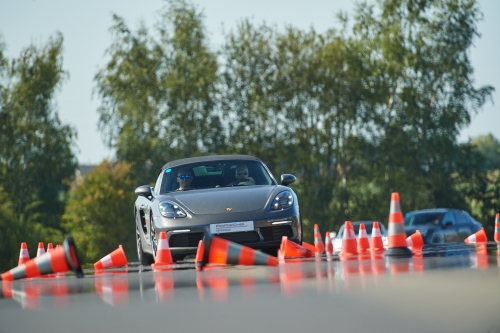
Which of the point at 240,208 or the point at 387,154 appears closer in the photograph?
the point at 240,208

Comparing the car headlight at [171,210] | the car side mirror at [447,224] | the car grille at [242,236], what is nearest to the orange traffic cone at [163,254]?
the car headlight at [171,210]

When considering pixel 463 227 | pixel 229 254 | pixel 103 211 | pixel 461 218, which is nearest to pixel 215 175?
pixel 229 254

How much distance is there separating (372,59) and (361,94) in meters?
2.21

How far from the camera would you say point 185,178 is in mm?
15117

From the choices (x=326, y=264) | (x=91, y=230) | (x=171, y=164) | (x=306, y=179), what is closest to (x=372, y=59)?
(x=306, y=179)

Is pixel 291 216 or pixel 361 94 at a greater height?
pixel 361 94

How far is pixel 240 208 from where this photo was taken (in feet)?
44.1

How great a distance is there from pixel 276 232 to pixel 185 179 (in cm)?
216

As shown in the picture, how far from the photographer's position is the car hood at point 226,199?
44.2ft

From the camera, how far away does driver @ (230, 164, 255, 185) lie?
15047 mm

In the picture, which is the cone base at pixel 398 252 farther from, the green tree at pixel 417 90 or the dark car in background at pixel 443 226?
the green tree at pixel 417 90

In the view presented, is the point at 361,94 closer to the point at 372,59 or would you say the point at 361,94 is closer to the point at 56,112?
the point at 372,59

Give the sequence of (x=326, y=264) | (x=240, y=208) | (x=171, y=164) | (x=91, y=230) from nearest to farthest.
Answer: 1. (x=326, y=264)
2. (x=240, y=208)
3. (x=171, y=164)
4. (x=91, y=230)

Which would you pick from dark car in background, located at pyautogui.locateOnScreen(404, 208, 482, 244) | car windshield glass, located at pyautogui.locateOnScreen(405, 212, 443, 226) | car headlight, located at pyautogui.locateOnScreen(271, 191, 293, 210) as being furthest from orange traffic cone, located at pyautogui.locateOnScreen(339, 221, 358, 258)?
car windshield glass, located at pyautogui.locateOnScreen(405, 212, 443, 226)
